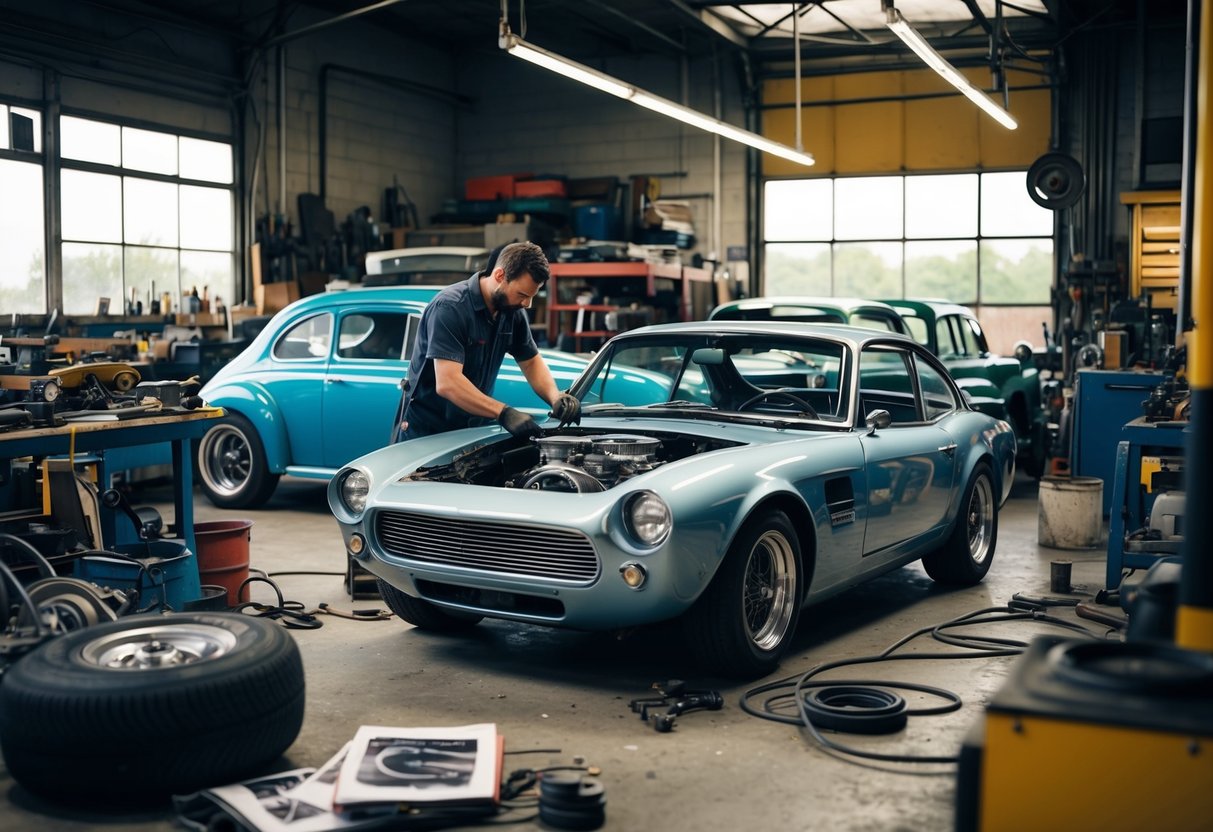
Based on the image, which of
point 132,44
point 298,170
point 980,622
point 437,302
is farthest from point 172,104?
point 980,622

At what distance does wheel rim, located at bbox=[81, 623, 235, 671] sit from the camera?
3502mm

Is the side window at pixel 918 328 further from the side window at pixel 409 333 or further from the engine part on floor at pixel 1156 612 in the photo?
the engine part on floor at pixel 1156 612

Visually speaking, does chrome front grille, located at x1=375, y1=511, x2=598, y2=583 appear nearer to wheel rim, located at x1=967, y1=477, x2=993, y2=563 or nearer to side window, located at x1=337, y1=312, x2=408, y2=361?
wheel rim, located at x1=967, y1=477, x2=993, y2=563

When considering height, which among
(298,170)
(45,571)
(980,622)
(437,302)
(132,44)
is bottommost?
(980,622)

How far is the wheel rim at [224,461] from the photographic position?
851 centimetres

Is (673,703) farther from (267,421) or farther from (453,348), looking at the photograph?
(267,421)

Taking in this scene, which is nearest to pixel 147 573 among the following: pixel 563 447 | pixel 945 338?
pixel 563 447

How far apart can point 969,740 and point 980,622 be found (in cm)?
307

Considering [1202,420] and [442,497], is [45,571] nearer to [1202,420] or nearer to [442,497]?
[442,497]

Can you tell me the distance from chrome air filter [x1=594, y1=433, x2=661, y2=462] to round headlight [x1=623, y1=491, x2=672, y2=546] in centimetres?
61

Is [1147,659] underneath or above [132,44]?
underneath

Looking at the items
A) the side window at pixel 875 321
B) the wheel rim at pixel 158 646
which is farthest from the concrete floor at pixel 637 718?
the side window at pixel 875 321

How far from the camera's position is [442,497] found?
436cm

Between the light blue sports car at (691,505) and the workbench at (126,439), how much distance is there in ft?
3.47
